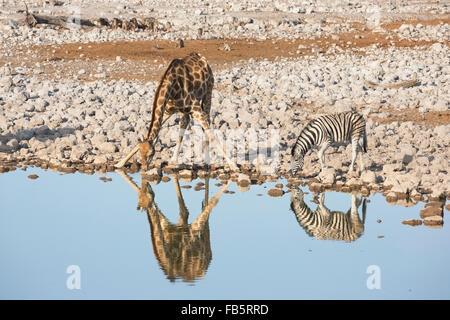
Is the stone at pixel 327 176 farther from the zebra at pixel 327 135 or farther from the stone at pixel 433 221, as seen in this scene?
the stone at pixel 433 221

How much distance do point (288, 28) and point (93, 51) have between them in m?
8.41

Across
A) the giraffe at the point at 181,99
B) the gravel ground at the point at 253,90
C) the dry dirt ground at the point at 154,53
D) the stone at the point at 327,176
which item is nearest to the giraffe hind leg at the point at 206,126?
the giraffe at the point at 181,99

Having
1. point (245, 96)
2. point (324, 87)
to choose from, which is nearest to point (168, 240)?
point (245, 96)

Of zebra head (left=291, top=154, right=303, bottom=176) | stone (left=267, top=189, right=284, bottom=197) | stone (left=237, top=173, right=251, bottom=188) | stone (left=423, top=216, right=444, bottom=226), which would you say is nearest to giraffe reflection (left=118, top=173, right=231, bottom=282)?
stone (left=237, top=173, right=251, bottom=188)

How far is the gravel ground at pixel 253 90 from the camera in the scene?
12539 mm

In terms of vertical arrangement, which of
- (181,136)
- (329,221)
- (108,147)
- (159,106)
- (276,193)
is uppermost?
(159,106)

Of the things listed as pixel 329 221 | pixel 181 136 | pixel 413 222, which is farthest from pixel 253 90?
pixel 413 222

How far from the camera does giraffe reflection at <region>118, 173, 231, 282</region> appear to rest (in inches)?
326

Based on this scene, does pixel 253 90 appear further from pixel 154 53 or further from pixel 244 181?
pixel 154 53

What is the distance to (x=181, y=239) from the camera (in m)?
9.32

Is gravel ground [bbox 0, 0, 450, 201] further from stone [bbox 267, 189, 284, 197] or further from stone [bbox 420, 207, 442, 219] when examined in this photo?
stone [bbox 420, 207, 442, 219]

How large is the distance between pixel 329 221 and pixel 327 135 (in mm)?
2269

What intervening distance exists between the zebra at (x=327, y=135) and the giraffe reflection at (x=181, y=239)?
140 centimetres

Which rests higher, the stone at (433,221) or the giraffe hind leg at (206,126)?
the giraffe hind leg at (206,126)
